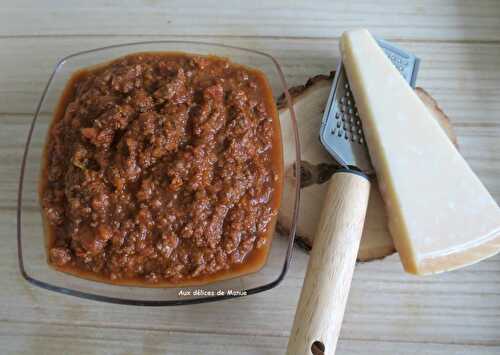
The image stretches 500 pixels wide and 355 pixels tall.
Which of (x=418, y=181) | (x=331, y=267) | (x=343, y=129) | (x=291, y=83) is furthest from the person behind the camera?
(x=291, y=83)

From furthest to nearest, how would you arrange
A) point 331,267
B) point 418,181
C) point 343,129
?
point 343,129, point 418,181, point 331,267

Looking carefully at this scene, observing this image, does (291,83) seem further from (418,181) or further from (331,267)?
(331,267)

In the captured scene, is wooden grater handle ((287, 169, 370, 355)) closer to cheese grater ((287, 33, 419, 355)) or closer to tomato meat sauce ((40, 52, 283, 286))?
cheese grater ((287, 33, 419, 355))

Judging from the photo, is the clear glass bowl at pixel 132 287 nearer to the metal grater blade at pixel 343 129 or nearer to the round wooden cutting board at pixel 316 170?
the round wooden cutting board at pixel 316 170

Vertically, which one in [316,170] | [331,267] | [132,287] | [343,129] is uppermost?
[343,129]

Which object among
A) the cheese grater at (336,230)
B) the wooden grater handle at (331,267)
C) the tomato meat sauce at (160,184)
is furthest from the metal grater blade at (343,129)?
the tomato meat sauce at (160,184)

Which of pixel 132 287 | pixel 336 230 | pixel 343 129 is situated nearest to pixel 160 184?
pixel 132 287

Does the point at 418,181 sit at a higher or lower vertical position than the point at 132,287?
higher
